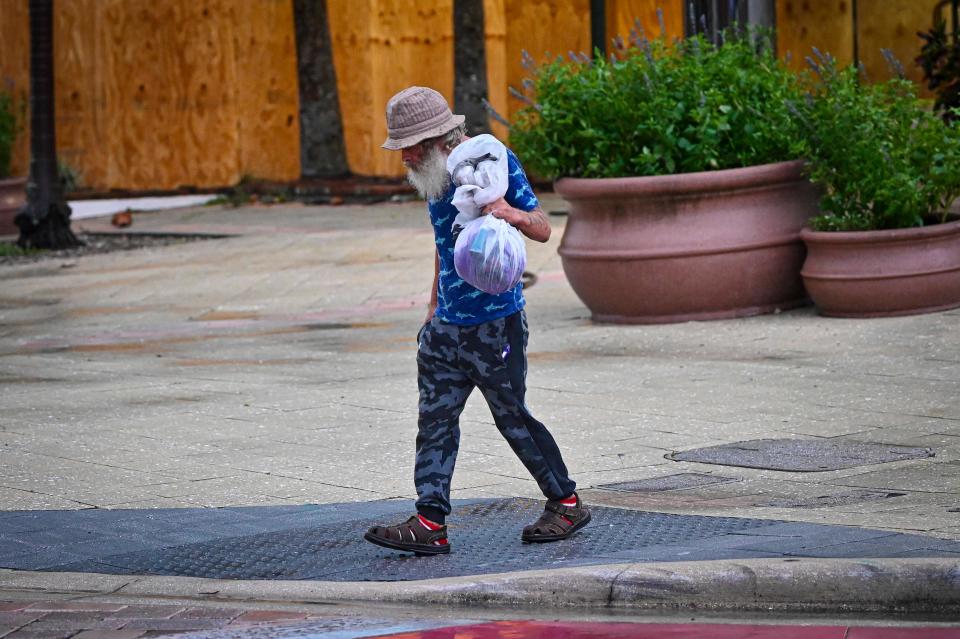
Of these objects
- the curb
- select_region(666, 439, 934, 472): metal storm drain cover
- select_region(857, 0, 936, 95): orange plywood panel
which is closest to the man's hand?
the curb

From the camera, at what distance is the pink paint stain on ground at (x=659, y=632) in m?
4.96

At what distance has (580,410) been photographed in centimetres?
891

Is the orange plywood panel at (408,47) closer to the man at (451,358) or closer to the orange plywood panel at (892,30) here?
the orange plywood panel at (892,30)

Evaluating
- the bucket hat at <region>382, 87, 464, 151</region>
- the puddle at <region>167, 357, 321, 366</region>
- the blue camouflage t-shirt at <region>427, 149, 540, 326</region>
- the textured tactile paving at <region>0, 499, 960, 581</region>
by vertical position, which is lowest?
the puddle at <region>167, 357, 321, 366</region>

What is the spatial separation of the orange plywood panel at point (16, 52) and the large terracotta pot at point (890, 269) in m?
17.3

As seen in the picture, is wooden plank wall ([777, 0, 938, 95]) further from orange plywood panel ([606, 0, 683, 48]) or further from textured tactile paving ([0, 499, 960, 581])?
textured tactile paving ([0, 499, 960, 581])

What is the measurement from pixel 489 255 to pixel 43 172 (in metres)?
14.2

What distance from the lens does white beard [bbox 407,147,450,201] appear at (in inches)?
236

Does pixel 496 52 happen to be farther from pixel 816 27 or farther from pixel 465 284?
pixel 465 284

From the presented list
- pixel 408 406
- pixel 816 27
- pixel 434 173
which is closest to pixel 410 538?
pixel 434 173

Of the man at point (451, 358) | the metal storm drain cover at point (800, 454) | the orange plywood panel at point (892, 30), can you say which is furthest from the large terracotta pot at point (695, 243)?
the orange plywood panel at point (892, 30)

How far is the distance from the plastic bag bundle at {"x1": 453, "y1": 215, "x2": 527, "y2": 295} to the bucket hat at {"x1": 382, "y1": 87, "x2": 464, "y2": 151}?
1.20 ft

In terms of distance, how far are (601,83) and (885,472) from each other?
5510 millimetres

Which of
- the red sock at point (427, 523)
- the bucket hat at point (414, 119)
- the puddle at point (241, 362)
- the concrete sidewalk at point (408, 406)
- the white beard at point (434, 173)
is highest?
the bucket hat at point (414, 119)
